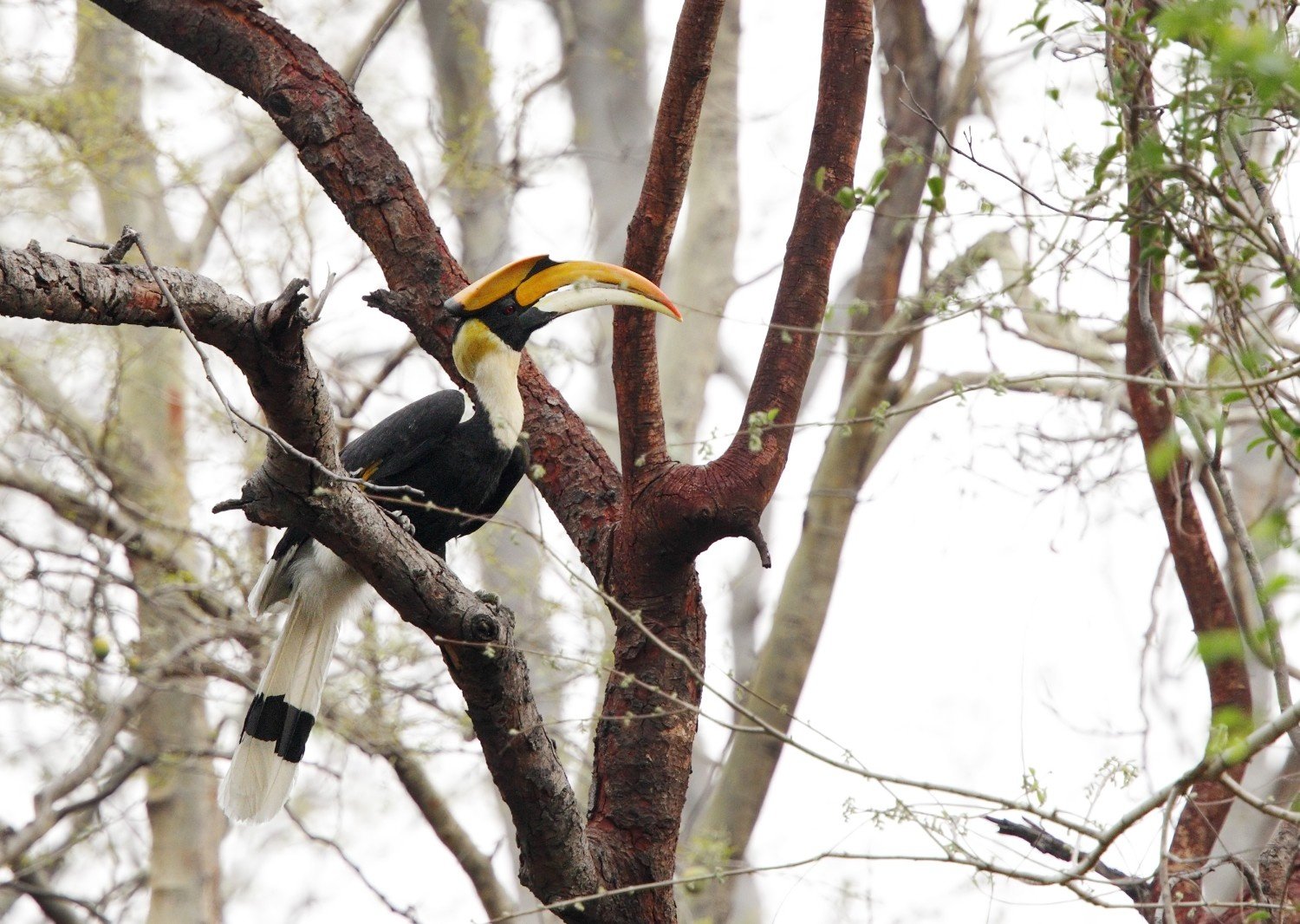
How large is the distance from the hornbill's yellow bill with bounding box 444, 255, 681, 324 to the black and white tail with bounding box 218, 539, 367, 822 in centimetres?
89

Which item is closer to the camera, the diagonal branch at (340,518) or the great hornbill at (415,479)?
the diagonal branch at (340,518)

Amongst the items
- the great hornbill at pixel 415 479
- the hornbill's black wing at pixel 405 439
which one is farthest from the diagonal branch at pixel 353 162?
the hornbill's black wing at pixel 405 439

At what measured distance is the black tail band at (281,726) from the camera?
4.02 meters

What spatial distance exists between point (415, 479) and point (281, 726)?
0.82 metres

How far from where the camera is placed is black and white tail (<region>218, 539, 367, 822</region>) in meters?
3.96

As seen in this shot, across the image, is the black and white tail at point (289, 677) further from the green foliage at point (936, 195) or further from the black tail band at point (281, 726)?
the green foliage at point (936, 195)

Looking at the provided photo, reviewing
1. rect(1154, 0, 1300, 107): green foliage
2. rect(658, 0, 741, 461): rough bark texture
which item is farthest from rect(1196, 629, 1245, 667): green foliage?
rect(658, 0, 741, 461): rough bark texture

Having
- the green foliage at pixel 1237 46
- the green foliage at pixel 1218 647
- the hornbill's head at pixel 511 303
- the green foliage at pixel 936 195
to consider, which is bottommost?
the green foliage at pixel 1218 647

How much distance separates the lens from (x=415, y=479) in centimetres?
426

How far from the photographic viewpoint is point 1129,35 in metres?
2.74

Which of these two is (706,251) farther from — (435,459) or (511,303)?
(435,459)

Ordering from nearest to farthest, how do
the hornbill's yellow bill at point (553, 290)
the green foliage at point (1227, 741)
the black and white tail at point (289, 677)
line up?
1. the green foliage at point (1227, 741)
2. the hornbill's yellow bill at point (553, 290)
3. the black and white tail at point (289, 677)

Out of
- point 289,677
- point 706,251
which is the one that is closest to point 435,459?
point 289,677

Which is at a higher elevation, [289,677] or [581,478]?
[581,478]
